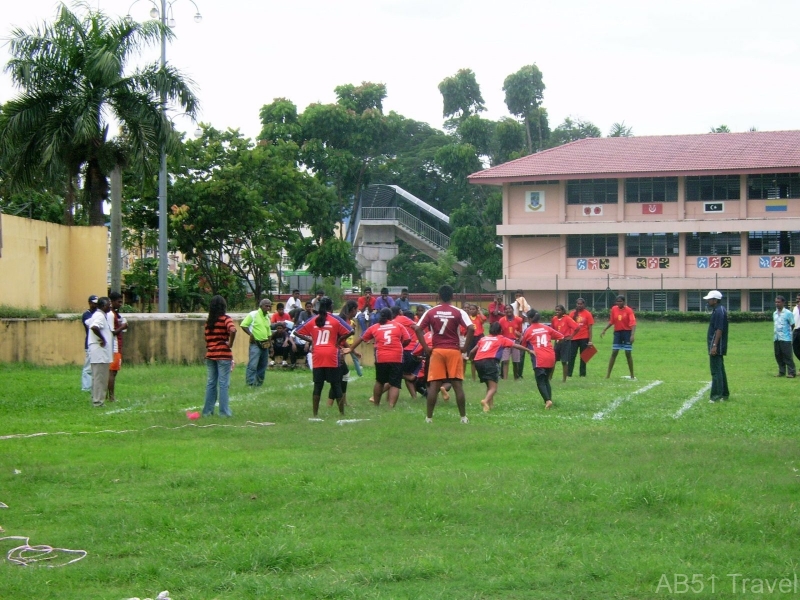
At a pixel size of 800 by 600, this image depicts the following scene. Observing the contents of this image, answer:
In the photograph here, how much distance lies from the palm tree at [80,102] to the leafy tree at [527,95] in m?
33.8

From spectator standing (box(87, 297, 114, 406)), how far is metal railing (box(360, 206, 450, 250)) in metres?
39.1

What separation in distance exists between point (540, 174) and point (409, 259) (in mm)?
12833

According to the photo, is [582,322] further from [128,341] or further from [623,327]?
[128,341]

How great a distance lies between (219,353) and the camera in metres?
13.8

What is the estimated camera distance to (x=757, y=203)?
148ft

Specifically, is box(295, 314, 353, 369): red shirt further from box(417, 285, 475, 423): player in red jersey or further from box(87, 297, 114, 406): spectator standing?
box(87, 297, 114, 406): spectator standing

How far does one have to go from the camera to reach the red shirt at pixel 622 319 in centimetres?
2092

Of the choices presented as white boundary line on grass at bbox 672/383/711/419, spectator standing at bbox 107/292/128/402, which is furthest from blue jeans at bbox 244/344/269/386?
white boundary line on grass at bbox 672/383/711/419

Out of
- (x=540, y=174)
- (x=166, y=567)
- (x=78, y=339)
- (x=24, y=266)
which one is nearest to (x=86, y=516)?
(x=166, y=567)

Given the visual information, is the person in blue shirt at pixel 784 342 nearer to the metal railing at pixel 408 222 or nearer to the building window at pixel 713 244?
the building window at pixel 713 244

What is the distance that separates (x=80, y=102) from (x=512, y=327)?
12588mm

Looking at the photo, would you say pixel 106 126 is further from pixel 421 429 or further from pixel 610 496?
pixel 610 496

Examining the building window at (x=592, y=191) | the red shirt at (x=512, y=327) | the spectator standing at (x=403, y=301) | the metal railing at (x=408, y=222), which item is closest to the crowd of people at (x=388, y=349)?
the red shirt at (x=512, y=327)

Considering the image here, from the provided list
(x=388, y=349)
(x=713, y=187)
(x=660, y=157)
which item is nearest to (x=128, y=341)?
(x=388, y=349)
